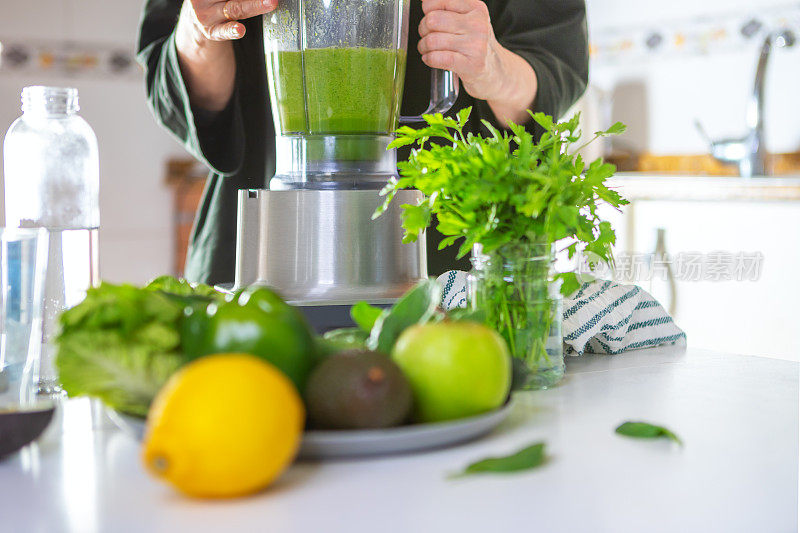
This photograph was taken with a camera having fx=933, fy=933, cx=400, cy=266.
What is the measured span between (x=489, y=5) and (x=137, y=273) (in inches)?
87.1

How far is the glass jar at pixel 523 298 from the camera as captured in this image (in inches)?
28.5

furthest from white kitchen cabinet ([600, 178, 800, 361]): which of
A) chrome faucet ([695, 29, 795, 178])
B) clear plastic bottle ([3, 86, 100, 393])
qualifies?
clear plastic bottle ([3, 86, 100, 393])

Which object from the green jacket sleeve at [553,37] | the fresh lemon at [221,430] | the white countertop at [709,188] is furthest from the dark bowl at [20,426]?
the white countertop at [709,188]

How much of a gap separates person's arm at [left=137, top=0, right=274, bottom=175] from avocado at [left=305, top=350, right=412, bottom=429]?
0.67 meters

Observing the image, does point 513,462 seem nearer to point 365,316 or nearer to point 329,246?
point 365,316

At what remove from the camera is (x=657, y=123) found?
9.77 feet

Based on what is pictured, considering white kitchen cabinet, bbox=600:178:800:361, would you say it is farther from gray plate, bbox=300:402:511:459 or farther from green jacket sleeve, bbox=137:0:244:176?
gray plate, bbox=300:402:511:459

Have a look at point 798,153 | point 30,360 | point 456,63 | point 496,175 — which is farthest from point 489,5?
point 798,153

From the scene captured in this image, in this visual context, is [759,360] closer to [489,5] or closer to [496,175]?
[496,175]

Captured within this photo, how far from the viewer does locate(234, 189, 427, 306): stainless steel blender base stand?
858 mm

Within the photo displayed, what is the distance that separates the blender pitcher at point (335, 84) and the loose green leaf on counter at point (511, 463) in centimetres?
43

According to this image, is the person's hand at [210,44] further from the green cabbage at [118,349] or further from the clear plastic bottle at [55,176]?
the green cabbage at [118,349]

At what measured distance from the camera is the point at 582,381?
78 centimetres

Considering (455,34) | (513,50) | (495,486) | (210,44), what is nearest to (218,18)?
(210,44)
